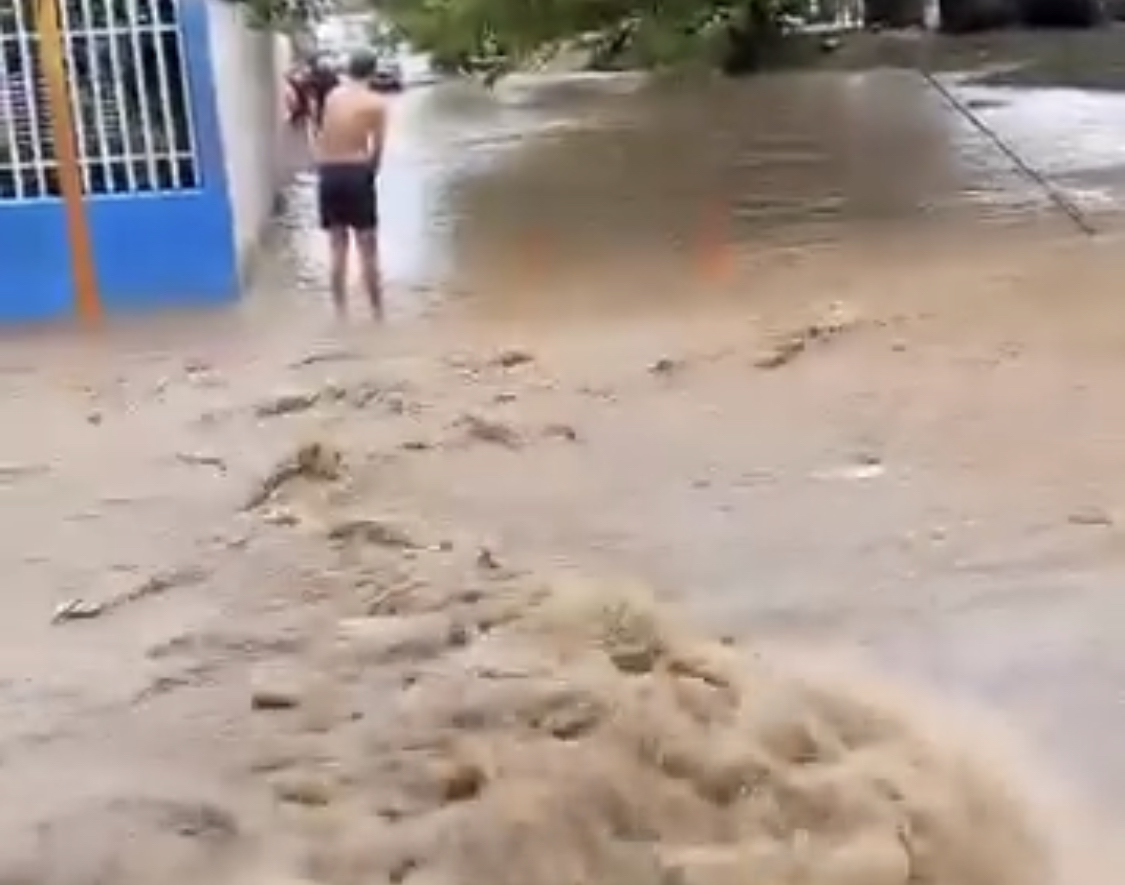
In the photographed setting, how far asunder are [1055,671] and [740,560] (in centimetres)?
124

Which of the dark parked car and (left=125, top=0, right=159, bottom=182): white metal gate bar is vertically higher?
(left=125, top=0, right=159, bottom=182): white metal gate bar

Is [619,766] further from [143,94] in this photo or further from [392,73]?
[392,73]

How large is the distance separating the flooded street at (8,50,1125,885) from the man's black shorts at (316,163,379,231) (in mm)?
469

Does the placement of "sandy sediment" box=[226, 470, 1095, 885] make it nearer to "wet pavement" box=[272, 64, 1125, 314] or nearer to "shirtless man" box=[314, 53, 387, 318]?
"wet pavement" box=[272, 64, 1125, 314]

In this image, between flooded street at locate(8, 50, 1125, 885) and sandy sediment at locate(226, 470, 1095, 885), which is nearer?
sandy sediment at locate(226, 470, 1095, 885)

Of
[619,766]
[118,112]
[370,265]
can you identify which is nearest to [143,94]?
[118,112]

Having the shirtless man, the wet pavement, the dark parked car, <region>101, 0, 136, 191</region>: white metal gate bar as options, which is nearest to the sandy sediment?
the wet pavement

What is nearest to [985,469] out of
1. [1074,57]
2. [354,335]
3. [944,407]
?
[944,407]

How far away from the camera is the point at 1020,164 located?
13852 millimetres

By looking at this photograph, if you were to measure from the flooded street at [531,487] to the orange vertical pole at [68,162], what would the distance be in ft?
1.20

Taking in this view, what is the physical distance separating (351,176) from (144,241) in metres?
1.07

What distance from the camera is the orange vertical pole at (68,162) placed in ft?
34.0

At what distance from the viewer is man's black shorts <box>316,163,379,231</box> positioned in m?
10.7

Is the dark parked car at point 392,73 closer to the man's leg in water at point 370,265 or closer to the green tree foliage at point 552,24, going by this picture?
the green tree foliage at point 552,24
